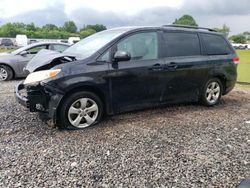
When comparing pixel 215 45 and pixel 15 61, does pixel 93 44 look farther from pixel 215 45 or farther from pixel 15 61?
pixel 15 61

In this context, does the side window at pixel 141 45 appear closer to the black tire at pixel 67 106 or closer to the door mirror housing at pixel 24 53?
the black tire at pixel 67 106

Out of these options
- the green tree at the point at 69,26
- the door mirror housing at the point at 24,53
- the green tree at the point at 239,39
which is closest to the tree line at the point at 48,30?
the green tree at the point at 69,26

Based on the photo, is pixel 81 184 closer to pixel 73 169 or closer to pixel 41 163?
pixel 73 169

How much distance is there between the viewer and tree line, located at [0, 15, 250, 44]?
263ft

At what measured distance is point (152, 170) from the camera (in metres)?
3.37

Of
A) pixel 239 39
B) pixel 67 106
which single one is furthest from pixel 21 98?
pixel 239 39

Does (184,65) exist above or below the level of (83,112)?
above

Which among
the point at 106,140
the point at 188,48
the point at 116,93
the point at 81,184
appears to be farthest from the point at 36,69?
the point at 188,48

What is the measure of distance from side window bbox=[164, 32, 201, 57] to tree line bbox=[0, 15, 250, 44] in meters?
63.4

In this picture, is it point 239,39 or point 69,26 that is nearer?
point 69,26

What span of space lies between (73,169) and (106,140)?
38.3 inches

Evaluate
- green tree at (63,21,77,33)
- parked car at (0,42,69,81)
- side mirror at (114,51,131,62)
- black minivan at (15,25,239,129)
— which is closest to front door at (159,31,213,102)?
black minivan at (15,25,239,129)

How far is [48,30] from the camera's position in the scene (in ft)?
305

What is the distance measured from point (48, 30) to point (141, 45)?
308 ft
